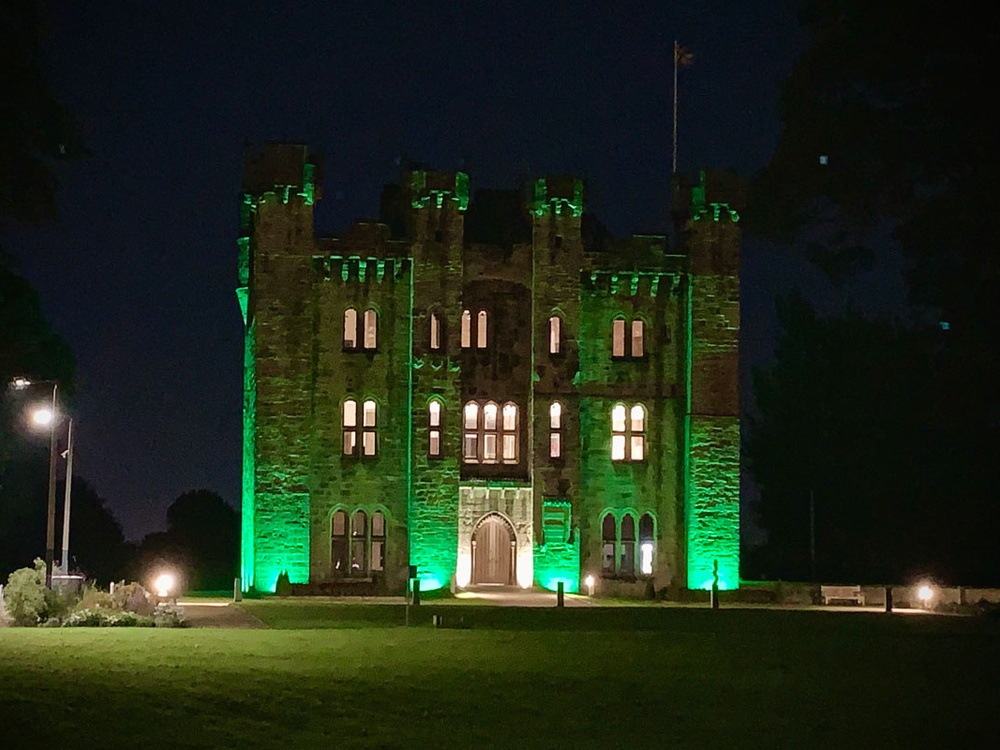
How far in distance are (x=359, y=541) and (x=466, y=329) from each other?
7.91 meters

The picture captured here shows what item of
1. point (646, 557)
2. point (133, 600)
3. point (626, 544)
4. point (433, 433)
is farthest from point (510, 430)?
point (133, 600)

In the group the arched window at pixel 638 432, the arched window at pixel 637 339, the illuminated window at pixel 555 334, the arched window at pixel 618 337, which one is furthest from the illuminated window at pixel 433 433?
the arched window at pixel 637 339

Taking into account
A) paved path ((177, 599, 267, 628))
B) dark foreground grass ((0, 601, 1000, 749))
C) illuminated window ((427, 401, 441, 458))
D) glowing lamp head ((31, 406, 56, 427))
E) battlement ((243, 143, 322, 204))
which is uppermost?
battlement ((243, 143, 322, 204))

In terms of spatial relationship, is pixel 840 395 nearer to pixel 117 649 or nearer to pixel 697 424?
pixel 697 424

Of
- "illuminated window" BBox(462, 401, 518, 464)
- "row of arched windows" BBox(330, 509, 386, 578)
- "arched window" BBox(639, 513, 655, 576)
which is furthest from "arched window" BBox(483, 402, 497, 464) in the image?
"arched window" BBox(639, 513, 655, 576)

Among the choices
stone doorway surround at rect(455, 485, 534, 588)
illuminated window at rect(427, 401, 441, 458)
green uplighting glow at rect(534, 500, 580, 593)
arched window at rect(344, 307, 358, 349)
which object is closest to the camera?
green uplighting glow at rect(534, 500, 580, 593)

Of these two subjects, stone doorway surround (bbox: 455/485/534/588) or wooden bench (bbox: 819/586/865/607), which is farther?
stone doorway surround (bbox: 455/485/534/588)

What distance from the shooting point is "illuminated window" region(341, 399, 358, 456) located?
5291 centimetres

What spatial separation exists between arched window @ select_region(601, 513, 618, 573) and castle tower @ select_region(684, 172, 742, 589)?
2.48m

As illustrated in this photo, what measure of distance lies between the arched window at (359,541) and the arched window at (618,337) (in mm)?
10112

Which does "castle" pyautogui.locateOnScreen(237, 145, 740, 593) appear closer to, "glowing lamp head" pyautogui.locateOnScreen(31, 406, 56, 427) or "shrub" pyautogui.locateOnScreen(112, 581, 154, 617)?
"glowing lamp head" pyautogui.locateOnScreen(31, 406, 56, 427)

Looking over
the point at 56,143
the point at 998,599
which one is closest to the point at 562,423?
the point at 998,599

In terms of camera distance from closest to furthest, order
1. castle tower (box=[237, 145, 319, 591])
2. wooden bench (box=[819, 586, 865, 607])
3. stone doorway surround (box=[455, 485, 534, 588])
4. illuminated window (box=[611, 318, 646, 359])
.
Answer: wooden bench (box=[819, 586, 865, 607]) → castle tower (box=[237, 145, 319, 591]) → stone doorway surround (box=[455, 485, 534, 588]) → illuminated window (box=[611, 318, 646, 359])

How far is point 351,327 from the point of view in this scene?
53.2m
